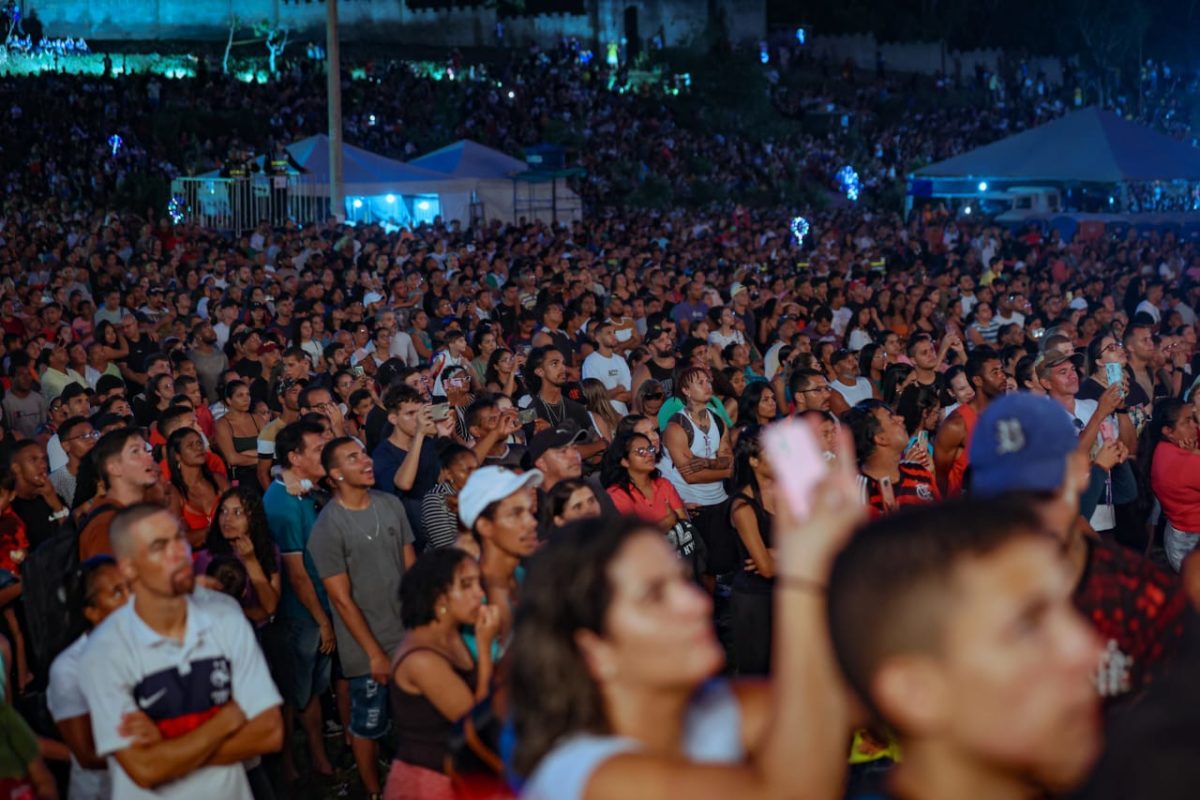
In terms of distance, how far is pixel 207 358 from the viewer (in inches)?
417

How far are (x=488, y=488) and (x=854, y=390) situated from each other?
5.64 metres

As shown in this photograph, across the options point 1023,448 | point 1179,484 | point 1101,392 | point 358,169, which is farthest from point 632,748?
point 358,169

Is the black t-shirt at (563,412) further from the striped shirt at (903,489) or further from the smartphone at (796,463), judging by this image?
the smartphone at (796,463)

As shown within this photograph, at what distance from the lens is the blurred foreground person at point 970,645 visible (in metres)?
1.87

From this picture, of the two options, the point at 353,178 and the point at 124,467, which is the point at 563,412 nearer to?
the point at 124,467

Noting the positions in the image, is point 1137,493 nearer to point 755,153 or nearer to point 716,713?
point 716,713

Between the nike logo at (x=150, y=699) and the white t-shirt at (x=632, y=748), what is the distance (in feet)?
5.52

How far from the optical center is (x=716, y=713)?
238 cm

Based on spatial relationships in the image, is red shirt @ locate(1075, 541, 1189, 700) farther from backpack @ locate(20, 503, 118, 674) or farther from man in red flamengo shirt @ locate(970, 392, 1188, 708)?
backpack @ locate(20, 503, 118, 674)

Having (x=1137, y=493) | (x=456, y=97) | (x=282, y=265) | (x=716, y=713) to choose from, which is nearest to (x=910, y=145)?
(x=456, y=97)

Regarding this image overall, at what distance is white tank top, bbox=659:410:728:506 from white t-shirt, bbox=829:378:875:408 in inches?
71.5

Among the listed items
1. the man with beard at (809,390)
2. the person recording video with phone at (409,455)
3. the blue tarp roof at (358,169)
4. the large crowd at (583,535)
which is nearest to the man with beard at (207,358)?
the large crowd at (583,535)

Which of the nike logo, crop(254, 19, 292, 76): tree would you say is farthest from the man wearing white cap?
crop(254, 19, 292, 76): tree

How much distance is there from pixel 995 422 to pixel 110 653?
2.20 metres
